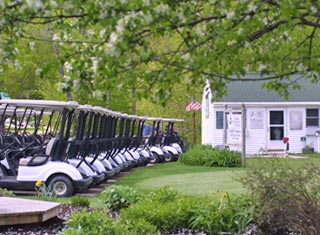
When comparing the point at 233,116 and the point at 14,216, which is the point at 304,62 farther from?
the point at 233,116

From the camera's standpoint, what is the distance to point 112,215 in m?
8.03

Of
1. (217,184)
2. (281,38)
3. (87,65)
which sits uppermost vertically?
(281,38)

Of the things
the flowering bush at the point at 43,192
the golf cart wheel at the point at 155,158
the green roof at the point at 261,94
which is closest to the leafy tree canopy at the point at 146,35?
the flowering bush at the point at 43,192

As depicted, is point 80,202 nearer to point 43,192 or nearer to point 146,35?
point 43,192

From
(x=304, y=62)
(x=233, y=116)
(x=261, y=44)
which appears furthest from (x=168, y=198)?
(x=233, y=116)

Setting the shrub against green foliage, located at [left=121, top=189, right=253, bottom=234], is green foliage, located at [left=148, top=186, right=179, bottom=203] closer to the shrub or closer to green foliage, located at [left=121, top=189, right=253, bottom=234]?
green foliage, located at [left=121, top=189, right=253, bottom=234]

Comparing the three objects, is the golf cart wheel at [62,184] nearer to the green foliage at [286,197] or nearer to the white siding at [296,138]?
the green foliage at [286,197]

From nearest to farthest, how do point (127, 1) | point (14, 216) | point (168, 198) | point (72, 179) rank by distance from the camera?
point (127, 1), point (14, 216), point (168, 198), point (72, 179)

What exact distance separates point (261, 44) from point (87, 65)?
170 centimetres

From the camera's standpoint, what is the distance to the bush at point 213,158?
1948 cm

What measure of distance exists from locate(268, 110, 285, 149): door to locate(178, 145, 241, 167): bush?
6.90 m

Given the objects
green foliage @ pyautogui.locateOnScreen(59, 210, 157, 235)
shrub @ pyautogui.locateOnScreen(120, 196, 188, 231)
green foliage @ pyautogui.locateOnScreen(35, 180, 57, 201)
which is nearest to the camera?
green foliage @ pyautogui.locateOnScreen(59, 210, 157, 235)

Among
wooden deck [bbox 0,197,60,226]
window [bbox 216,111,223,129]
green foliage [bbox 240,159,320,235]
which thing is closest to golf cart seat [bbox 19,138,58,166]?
wooden deck [bbox 0,197,60,226]

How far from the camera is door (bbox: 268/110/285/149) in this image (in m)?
26.9
